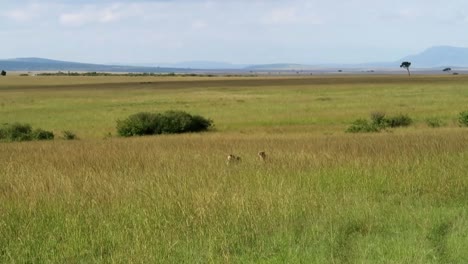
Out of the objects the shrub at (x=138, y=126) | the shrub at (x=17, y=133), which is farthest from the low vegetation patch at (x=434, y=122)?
the shrub at (x=17, y=133)

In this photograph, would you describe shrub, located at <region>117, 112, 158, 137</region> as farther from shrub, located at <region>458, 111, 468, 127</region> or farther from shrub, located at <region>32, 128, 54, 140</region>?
shrub, located at <region>458, 111, 468, 127</region>

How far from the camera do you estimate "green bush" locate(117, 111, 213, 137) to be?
3245 cm

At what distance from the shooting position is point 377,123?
1284 inches

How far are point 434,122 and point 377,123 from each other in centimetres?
402

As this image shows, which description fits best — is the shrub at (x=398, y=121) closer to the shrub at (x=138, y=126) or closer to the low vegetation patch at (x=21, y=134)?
the shrub at (x=138, y=126)

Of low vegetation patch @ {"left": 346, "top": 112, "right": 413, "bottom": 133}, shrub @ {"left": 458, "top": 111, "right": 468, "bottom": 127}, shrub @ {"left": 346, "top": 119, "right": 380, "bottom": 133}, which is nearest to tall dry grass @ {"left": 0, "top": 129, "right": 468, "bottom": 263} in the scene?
shrub @ {"left": 346, "top": 119, "right": 380, "bottom": 133}

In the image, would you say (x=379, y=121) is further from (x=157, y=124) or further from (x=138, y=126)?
(x=138, y=126)

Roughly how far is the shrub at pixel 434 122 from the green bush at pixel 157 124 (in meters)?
12.8

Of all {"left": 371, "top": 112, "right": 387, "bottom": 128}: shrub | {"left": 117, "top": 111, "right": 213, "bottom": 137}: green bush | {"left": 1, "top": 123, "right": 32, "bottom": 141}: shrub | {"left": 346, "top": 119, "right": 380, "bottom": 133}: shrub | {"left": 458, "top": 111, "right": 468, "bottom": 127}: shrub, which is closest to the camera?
{"left": 346, "top": 119, "right": 380, "bottom": 133}: shrub

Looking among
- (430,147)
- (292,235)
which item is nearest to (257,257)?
(292,235)

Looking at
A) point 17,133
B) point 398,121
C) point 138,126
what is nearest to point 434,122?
point 398,121

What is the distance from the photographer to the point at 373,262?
5.54 metres

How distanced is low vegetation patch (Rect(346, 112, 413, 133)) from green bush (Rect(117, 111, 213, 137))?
29.7 ft

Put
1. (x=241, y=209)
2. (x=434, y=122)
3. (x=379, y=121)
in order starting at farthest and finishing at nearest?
(x=434, y=122) < (x=379, y=121) < (x=241, y=209)
